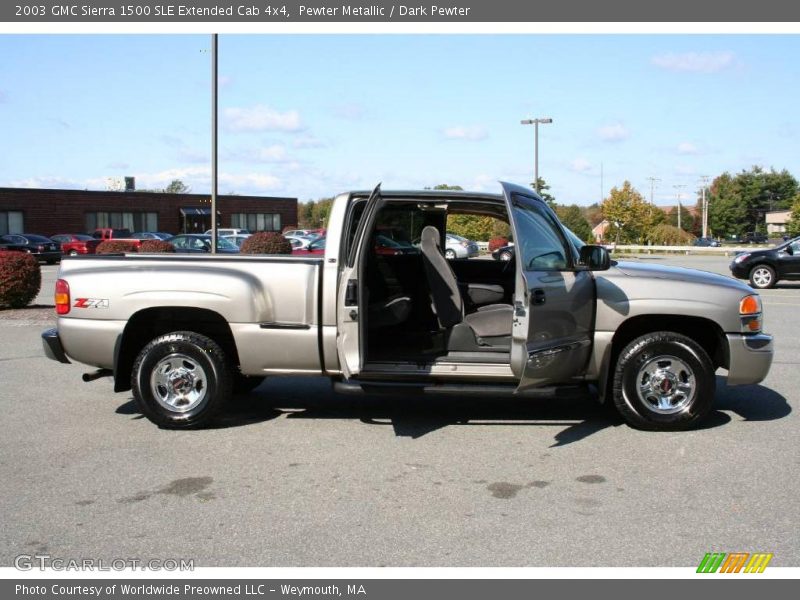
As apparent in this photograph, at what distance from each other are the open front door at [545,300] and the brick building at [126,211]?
5319 centimetres

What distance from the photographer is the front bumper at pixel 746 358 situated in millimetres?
6629

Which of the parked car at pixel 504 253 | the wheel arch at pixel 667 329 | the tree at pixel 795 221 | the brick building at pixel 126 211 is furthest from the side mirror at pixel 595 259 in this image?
the tree at pixel 795 221

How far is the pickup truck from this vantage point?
647 centimetres

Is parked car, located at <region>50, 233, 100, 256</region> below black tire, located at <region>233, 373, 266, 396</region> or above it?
above

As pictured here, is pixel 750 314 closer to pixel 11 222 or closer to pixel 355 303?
pixel 355 303

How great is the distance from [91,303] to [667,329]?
15.8 ft

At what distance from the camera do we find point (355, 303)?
20.9 ft

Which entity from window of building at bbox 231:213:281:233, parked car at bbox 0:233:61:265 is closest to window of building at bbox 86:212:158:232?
window of building at bbox 231:213:281:233

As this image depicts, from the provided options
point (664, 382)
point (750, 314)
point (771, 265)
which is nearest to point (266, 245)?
point (771, 265)

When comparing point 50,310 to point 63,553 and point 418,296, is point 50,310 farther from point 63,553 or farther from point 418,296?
point 63,553

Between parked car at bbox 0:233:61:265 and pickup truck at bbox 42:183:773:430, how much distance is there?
34.9 m

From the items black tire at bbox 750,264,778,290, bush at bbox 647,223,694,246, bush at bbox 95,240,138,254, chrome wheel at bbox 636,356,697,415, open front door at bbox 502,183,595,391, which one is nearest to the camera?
open front door at bbox 502,183,595,391

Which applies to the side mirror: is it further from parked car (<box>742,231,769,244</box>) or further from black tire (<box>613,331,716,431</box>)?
parked car (<box>742,231,769,244</box>)

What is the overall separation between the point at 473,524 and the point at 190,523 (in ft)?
5.37
